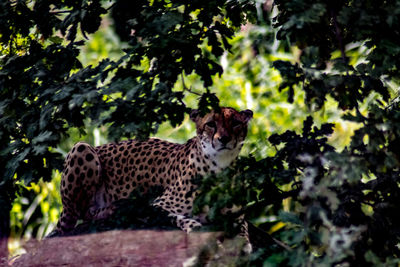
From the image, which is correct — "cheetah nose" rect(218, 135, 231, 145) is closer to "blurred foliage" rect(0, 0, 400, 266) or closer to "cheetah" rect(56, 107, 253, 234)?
"cheetah" rect(56, 107, 253, 234)

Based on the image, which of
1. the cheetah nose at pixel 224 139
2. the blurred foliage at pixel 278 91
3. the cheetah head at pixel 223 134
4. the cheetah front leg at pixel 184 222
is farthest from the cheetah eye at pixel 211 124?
the blurred foliage at pixel 278 91

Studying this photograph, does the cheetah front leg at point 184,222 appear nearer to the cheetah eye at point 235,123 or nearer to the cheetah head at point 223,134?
the cheetah head at point 223,134

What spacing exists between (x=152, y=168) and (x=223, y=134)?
3.01ft

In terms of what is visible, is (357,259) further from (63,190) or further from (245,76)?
(245,76)

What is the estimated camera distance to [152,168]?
16.5ft

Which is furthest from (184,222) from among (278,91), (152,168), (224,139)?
(278,91)

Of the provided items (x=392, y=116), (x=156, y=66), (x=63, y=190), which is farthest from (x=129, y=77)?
(x=63, y=190)

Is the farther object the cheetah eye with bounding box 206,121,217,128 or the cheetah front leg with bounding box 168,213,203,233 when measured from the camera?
the cheetah eye with bounding box 206,121,217,128

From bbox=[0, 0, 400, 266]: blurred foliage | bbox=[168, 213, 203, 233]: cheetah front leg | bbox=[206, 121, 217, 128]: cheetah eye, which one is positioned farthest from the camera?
bbox=[206, 121, 217, 128]: cheetah eye

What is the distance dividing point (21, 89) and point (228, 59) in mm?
5132

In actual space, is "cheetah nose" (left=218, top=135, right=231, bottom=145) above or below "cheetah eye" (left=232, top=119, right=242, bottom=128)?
below

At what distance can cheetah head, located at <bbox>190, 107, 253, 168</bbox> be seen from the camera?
4.36 meters

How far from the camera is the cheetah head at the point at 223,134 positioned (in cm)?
436

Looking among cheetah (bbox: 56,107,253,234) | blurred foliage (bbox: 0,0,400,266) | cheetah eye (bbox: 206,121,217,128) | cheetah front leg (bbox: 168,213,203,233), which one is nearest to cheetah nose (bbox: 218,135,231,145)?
cheetah (bbox: 56,107,253,234)
